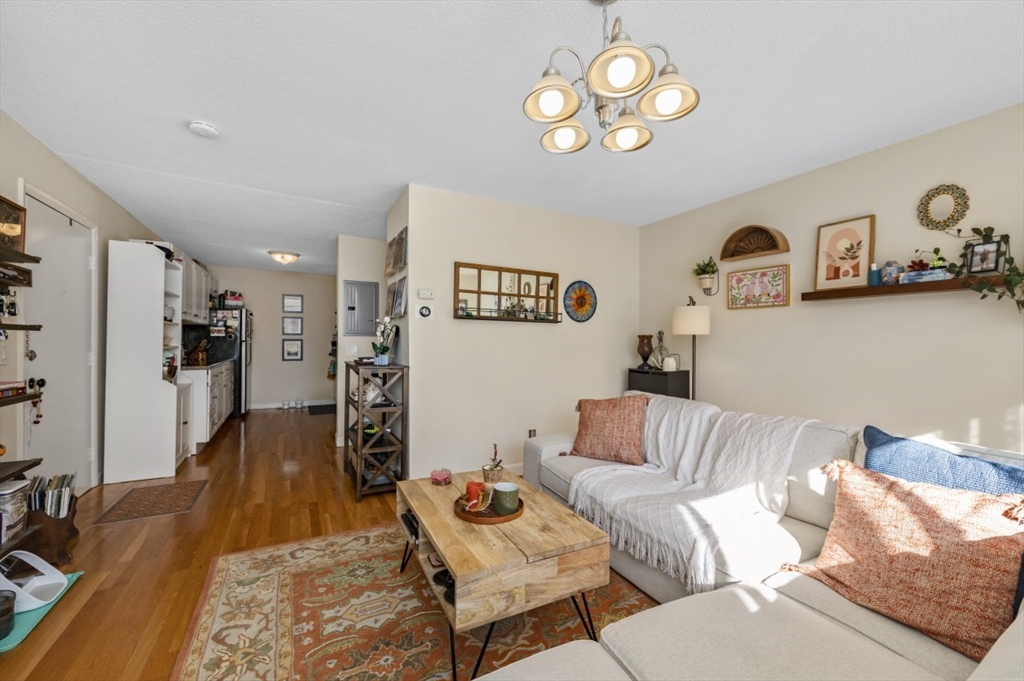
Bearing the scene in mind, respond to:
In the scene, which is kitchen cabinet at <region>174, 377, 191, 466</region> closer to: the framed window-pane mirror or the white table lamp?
the framed window-pane mirror

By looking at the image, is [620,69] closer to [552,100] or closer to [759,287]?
[552,100]

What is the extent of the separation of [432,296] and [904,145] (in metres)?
3.42

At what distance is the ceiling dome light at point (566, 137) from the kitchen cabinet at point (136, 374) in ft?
12.5

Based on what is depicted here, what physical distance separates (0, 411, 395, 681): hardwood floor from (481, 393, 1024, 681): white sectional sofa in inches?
66.4

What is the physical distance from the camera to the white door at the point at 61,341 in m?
2.61

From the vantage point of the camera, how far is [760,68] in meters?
1.88

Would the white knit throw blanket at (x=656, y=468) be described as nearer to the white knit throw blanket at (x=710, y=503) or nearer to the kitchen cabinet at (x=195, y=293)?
the white knit throw blanket at (x=710, y=503)

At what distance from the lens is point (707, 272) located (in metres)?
3.70

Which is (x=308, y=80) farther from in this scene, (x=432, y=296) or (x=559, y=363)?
(x=559, y=363)

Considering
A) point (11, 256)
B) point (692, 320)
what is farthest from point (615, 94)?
point (11, 256)

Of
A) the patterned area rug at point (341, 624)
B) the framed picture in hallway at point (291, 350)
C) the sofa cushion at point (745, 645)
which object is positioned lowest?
the patterned area rug at point (341, 624)

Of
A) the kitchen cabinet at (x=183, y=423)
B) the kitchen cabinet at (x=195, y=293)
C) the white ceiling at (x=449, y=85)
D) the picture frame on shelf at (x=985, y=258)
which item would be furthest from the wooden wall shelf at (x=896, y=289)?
the kitchen cabinet at (x=195, y=293)

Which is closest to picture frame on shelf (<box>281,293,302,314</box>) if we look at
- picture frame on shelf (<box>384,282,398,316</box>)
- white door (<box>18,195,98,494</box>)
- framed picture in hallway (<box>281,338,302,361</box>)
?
framed picture in hallway (<box>281,338,302,361</box>)

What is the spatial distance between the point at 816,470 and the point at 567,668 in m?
1.48
